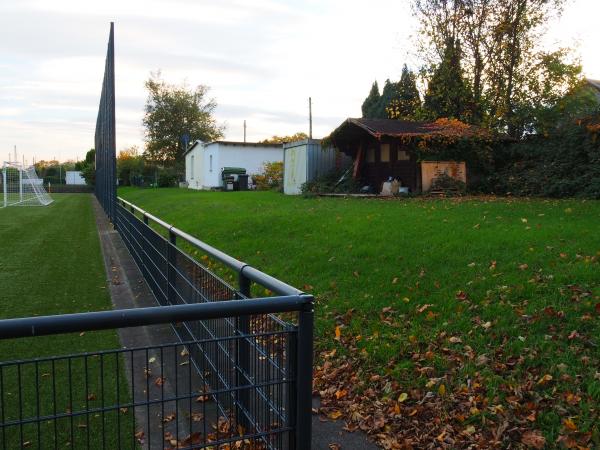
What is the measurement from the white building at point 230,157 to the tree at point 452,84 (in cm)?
1522

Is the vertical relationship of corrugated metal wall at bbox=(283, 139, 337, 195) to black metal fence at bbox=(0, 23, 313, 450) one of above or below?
above

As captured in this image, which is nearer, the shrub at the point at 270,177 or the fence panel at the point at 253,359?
the fence panel at the point at 253,359

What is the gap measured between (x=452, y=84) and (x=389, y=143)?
21.3 ft

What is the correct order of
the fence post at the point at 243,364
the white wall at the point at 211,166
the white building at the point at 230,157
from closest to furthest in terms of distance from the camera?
the fence post at the point at 243,364
the white wall at the point at 211,166
the white building at the point at 230,157

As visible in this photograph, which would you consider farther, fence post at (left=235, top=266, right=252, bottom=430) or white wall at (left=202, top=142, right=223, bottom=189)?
white wall at (left=202, top=142, right=223, bottom=189)

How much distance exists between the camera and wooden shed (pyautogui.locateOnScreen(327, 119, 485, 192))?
19266 millimetres

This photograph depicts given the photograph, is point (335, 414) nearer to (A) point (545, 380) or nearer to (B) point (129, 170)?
(A) point (545, 380)

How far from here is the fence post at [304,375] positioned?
101 inches

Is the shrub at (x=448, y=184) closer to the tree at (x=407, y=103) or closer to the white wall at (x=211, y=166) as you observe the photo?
the tree at (x=407, y=103)

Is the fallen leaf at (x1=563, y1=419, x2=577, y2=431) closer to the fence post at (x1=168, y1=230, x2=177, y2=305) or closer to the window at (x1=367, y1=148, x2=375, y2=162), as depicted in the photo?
the fence post at (x1=168, y1=230, x2=177, y2=305)

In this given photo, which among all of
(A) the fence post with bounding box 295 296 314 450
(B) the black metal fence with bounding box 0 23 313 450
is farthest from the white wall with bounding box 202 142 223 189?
(A) the fence post with bounding box 295 296 314 450

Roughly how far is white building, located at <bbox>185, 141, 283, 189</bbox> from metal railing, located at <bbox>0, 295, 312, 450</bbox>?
32.7 metres

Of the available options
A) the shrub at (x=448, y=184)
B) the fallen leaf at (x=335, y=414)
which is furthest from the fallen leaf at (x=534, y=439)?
the shrub at (x=448, y=184)

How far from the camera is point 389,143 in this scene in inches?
829
